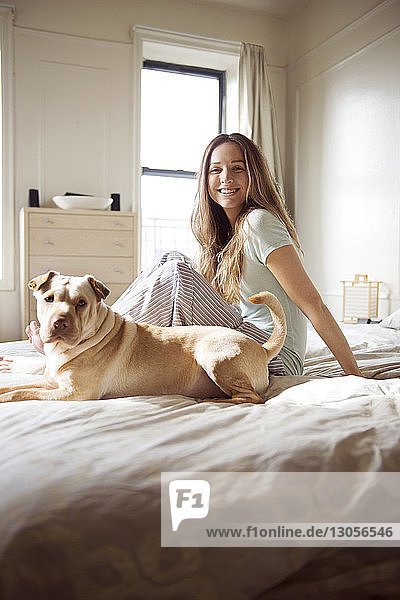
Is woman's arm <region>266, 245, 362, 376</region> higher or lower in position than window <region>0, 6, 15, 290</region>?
lower

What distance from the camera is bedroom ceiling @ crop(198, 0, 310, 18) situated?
19.1ft

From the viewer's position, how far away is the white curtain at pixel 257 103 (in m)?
5.90

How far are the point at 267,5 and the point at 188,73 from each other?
3.49 feet

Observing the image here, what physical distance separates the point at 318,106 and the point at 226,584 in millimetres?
5658

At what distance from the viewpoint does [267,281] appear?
1.96 metres

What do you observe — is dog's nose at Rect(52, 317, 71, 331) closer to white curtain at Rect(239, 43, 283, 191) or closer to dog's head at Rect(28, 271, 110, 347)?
dog's head at Rect(28, 271, 110, 347)

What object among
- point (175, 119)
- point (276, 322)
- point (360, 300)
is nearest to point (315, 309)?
point (276, 322)

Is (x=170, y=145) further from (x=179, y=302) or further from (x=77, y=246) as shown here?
(x=179, y=302)

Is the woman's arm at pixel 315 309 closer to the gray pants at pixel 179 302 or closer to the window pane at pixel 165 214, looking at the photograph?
the gray pants at pixel 179 302

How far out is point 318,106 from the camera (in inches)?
226

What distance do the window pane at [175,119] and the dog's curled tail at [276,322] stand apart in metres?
4.67

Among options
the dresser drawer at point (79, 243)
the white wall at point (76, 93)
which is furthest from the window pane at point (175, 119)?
the dresser drawer at point (79, 243)

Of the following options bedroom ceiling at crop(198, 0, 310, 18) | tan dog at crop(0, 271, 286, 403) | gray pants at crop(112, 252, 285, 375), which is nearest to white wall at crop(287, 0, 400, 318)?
bedroom ceiling at crop(198, 0, 310, 18)

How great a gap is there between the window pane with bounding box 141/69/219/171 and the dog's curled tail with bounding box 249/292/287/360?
4674mm
